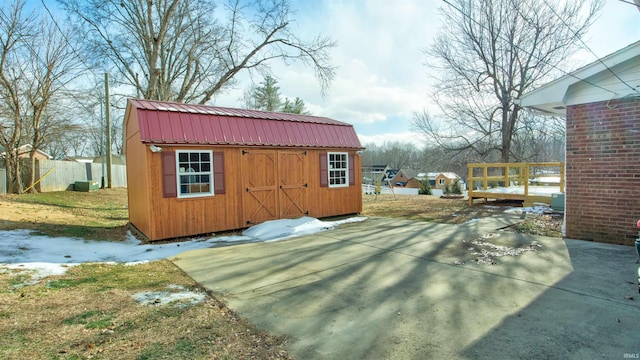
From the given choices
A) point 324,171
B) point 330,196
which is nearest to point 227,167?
point 324,171

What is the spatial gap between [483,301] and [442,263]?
1.52 meters

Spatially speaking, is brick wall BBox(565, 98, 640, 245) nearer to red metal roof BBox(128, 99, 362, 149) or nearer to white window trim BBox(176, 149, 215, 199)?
red metal roof BBox(128, 99, 362, 149)

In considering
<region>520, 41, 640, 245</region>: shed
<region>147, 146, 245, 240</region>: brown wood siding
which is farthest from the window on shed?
<region>520, 41, 640, 245</region>: shed

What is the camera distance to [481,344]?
9.23 feet

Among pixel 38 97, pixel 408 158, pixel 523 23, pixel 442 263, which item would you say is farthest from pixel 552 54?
pixel 408 158

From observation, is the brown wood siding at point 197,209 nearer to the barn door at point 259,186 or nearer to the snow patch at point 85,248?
the barn door at point 259,186

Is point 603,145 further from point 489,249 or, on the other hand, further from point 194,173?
point 194,173

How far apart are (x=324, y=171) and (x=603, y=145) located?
257 inches

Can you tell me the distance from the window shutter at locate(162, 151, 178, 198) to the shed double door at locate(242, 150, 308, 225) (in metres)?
1.70

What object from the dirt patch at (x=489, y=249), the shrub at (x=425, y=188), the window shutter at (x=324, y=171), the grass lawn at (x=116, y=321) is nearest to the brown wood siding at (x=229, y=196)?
the window shutter at (x=324, y=171)

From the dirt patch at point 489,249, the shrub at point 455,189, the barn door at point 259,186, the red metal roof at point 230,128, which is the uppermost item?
the red metal roof at point 230,128

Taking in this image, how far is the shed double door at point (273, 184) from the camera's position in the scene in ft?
28.3

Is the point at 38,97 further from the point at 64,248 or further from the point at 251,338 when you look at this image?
the point at 251,338

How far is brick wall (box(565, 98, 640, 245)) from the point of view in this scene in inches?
225
